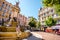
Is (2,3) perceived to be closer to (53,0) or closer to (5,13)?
(5,13)

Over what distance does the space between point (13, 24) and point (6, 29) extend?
1.10m

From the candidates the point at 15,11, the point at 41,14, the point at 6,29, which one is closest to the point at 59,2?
the point at 15,11

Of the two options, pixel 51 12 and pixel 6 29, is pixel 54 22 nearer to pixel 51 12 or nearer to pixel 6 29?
pixel 51 12

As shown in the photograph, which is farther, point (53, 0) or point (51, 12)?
point (51, 12)

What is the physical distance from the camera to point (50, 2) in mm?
13102

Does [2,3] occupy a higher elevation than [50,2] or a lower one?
higher

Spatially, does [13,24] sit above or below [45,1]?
below

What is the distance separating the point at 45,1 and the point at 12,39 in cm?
727

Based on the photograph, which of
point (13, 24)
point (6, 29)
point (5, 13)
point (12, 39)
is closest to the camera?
point (12, 39)

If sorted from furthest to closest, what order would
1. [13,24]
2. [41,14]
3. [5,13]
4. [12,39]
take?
[41,14]
[5,13]
[13,24]
[12,39]

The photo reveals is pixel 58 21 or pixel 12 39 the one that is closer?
pixel 12 39

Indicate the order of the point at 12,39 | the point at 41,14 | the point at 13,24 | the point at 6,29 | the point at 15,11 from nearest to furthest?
the point at 12,39 < the point at 6,29 < the point at 13,24 < the point at 15,11 < the point at 41,14

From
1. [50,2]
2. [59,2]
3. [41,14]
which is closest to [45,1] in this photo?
[50,2]

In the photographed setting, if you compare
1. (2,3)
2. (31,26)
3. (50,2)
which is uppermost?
(2,3)
